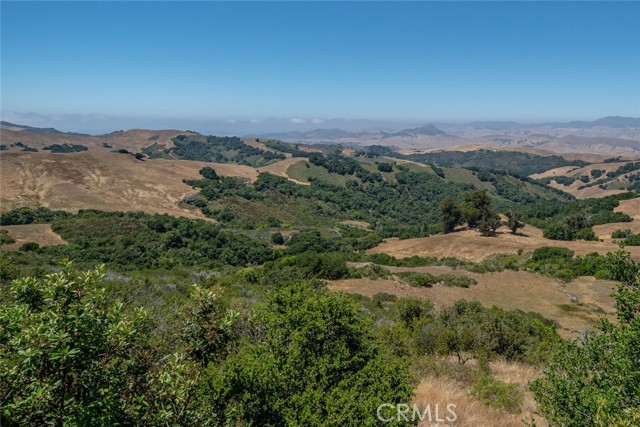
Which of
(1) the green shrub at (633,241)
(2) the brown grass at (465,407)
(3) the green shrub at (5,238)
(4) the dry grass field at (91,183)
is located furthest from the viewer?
(4) the dry grass field at (91,183)

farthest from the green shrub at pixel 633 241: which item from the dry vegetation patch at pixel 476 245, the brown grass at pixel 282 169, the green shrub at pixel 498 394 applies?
the brown grass at pixel 282 169

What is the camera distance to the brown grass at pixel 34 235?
50.8 m

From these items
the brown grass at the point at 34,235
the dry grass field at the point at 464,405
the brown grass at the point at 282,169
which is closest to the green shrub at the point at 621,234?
the dry grass field at the point at 464,405

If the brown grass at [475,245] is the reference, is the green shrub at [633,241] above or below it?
above

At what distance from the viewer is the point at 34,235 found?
174 feet

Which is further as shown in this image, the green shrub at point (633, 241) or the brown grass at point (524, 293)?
the green shrub at point (633, 241)

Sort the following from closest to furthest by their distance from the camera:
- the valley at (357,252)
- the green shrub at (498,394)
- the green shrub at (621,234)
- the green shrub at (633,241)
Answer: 1. the green shrub at (498,394)
2. the valley at (357,252)
3. the green shrub at (633,241)
4. the green shrub at (621,234)

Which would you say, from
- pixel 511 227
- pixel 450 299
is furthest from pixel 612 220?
pixel 450 299

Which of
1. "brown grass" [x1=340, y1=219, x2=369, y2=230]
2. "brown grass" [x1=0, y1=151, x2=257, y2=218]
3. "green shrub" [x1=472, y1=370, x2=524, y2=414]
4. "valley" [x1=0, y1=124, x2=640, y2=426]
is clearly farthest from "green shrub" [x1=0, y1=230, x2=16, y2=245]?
"brown grass" [x1=340, y1=219, x2=369, y2=230]

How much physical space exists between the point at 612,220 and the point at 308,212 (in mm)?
71572

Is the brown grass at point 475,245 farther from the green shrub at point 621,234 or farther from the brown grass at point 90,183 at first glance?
the brown grass at point 90,183

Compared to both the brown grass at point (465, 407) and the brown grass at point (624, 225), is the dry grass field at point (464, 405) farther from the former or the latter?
the brown grass at point (624, 225)

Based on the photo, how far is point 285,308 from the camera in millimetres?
9164

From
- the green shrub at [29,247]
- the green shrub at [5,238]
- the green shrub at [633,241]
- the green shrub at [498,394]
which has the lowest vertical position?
the green shrub at [633,241]
